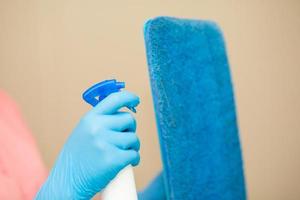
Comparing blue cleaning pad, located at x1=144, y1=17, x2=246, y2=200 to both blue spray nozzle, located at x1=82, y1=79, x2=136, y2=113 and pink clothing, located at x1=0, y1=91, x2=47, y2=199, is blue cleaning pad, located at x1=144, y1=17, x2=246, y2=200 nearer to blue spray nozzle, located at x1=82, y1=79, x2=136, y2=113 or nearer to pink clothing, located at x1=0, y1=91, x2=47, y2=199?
blue spray nozzle, located at x1=82, y1=79, x2=136, y2=113

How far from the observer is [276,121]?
85cm

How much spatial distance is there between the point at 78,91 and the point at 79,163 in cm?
42

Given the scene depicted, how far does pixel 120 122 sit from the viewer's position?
15.6 inches

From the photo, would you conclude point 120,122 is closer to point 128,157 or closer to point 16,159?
point 128,157

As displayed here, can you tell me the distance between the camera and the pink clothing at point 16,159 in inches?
19.5

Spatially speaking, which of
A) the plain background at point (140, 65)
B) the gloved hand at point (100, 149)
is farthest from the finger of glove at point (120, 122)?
the plain background at point (140, 65)

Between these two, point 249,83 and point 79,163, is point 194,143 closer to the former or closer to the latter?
point 79,163

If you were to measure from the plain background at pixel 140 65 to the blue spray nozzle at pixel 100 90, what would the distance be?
40 cm

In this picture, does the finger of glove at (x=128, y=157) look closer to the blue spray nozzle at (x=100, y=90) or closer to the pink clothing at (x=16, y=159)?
the blue spray nozzle at (x=100, y=90)

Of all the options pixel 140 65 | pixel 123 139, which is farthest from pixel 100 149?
pixel 140 65

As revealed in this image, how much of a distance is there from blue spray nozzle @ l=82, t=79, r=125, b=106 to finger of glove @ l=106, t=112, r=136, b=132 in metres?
0.03

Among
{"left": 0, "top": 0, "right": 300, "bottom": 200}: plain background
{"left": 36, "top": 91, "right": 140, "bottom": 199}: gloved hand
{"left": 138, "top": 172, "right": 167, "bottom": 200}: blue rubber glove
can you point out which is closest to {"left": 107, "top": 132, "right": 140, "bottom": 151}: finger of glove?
{"left": 36, "top": 91, "right": 140, "bottom": 199}: gloved hand

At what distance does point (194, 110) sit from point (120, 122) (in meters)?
0.11

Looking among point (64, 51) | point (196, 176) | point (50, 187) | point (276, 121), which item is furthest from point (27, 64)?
point (276, 121)
